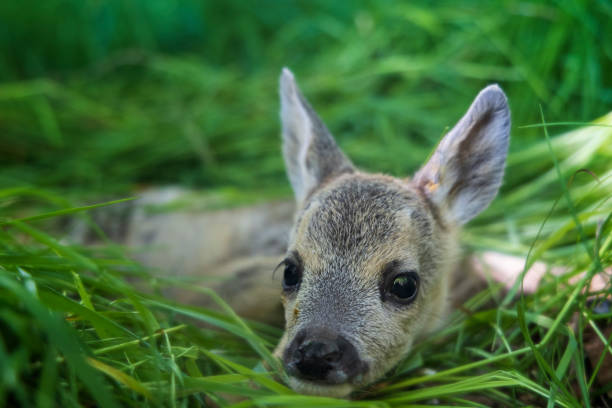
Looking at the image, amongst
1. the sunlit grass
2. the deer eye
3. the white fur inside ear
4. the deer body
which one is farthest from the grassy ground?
the white fur inside ear

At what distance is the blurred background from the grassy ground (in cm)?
2

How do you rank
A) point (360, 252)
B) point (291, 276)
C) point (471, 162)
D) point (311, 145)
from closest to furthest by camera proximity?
point (360, 252) < point (291, 276) < point (471, 162) < point (311, 145)

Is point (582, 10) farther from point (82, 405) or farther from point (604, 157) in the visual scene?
point (82, 405)

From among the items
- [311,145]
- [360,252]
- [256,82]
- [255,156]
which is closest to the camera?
[360,252]

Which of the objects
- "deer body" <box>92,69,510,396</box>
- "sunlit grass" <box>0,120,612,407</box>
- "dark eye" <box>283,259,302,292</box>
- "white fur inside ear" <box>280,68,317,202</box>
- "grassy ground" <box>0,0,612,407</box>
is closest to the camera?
"sunlit grass" <box>0,120,612,407</box>

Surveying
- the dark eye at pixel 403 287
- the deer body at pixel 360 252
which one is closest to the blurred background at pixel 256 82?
the deer body at pixel 360 252

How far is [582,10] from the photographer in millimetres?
3812

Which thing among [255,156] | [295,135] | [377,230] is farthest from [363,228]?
[255,156]

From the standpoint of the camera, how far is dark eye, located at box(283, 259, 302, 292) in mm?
2490

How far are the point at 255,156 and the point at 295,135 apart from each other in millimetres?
1714

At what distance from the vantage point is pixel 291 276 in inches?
99.2

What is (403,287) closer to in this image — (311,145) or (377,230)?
(377,230)

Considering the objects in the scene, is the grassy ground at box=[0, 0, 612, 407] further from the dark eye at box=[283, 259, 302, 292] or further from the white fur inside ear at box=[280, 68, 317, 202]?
the white fur inside ear at box=[280, 68, 317, 202]

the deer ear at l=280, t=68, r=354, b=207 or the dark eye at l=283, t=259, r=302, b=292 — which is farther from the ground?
the deer ear at l=280, t=68, r=354, b=207
